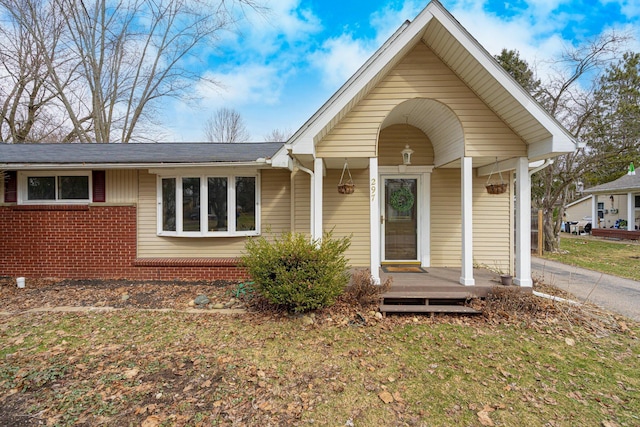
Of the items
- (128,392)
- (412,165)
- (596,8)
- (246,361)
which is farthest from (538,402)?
(596,8)

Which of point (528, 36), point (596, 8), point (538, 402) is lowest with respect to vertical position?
point (538, 402)

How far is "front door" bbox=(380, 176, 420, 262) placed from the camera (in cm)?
736

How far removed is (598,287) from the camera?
7023 millimetres

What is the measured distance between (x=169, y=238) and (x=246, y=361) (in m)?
4.78

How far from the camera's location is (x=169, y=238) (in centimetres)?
738

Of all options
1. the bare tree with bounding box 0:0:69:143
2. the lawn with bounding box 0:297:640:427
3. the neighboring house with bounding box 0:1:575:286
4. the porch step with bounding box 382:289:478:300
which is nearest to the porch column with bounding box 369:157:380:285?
the porch step with bounding box 382:289:478:300

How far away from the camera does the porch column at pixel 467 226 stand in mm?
5434

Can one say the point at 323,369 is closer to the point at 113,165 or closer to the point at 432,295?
the point at 432,295

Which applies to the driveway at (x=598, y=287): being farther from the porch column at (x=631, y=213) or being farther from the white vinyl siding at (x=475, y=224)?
the porch column at (x=631, y=213)

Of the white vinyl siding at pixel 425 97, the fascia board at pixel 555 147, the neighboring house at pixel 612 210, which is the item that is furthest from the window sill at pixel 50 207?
the neighboring house at pixel 612 210

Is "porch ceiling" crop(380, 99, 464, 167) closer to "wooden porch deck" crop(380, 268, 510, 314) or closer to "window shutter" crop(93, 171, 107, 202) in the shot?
"wooden porch deck" crop(380, 268, 510, 314)

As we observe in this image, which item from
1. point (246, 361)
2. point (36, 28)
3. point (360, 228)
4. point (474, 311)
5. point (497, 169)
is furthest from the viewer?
point (36, 28)

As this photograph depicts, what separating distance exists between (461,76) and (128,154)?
25.7 ft

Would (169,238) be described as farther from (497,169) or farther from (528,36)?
(528,36)
